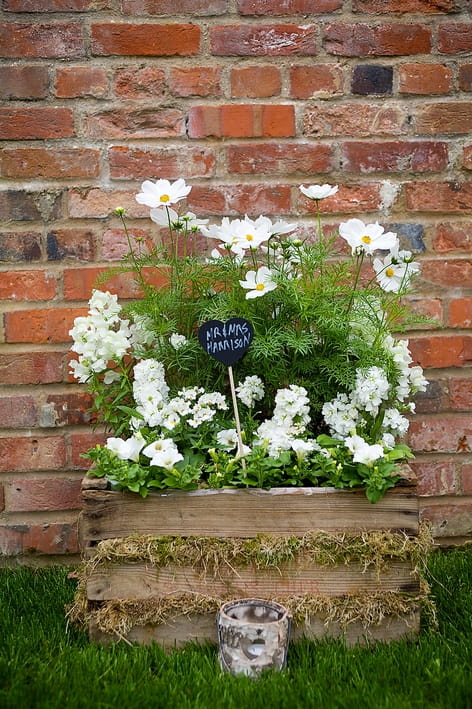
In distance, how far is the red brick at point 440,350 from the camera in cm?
202

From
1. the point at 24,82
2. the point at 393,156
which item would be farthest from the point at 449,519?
the point at 24,82

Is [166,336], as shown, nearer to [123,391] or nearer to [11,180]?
[123,391]

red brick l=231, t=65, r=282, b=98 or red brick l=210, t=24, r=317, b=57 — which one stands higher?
red brick l=210, t=24, r=317, b=57

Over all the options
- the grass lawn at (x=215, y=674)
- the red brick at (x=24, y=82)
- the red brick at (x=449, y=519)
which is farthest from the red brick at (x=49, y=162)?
the red brick at (x=449, y=519)

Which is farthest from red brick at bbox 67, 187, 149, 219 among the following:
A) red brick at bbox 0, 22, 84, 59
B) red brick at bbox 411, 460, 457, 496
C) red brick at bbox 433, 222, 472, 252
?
red brick at bbox 411, 460, 457, 496

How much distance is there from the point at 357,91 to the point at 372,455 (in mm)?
1059

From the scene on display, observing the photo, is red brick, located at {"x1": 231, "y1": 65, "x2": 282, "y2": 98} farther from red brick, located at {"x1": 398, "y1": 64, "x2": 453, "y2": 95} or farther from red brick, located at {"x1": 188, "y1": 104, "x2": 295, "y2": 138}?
red brick, located at {"x1": 398, "y1": 64, "x2": 453, "y2": 95}

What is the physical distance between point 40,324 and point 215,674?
104cm

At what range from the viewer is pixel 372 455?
4.80 ft

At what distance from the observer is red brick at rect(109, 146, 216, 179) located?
1.95 m

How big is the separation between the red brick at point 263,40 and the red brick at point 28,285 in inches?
30.1

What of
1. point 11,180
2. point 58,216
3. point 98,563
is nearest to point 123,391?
point 98,563

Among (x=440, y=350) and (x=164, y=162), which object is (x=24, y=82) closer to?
(x=164, y=162)

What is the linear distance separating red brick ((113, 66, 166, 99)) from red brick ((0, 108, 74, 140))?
0.15 meters
